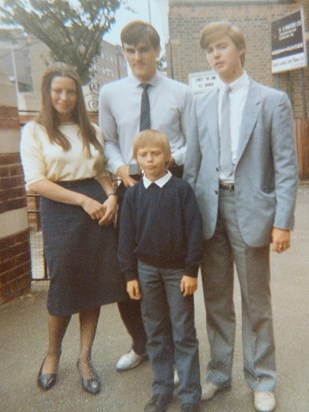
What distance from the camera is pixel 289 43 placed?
49.4ft

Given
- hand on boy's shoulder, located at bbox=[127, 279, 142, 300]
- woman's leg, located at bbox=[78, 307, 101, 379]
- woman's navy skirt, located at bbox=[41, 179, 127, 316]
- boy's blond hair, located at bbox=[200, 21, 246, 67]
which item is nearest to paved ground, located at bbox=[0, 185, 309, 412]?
woman's leg, located at bbox=[78, 307, 101, 379]

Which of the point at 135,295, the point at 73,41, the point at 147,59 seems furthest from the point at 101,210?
the point at 73,41

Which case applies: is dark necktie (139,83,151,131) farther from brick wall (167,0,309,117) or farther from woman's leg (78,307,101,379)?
brick wall (167,0,309,117)

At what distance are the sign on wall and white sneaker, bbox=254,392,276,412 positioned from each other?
13.7 metres

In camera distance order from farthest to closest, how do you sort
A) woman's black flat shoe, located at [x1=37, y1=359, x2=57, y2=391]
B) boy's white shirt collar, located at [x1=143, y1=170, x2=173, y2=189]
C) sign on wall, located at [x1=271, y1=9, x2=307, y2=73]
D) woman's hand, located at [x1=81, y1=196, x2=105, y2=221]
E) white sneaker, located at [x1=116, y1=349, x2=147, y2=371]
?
sign on wall, located at [x1=271, y1=9, x2=307, y2=73] → white sneaker, located at [x1=116, y1=349, x2=147, y2=371] → woman's black flat shoe, located at [x1=37, y1=359, x2=57, y2=391] → woman's hand, located at [x1=81, y1=196, x2=105, y2=221] → boy's white shirt collar, located at [x1=143, y1=170, x2=173, y2=189]

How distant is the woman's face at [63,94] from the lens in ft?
9.19

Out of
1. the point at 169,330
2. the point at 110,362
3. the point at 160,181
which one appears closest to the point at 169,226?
the point at 160,181

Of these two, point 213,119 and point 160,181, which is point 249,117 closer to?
point 213,119

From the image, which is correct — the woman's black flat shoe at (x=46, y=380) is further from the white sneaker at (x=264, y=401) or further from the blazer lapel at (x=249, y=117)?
the blazer lapel at (x=249, y=117)

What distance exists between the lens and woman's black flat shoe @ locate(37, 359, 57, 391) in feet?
9.89

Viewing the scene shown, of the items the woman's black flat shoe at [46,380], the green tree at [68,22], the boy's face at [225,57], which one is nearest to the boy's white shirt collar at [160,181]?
the boy's face at [225,57]

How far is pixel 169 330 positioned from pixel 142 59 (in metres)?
1.61

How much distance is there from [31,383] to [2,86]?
110 inches

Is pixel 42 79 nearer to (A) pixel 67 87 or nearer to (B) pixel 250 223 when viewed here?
(A) pixel 67 87
